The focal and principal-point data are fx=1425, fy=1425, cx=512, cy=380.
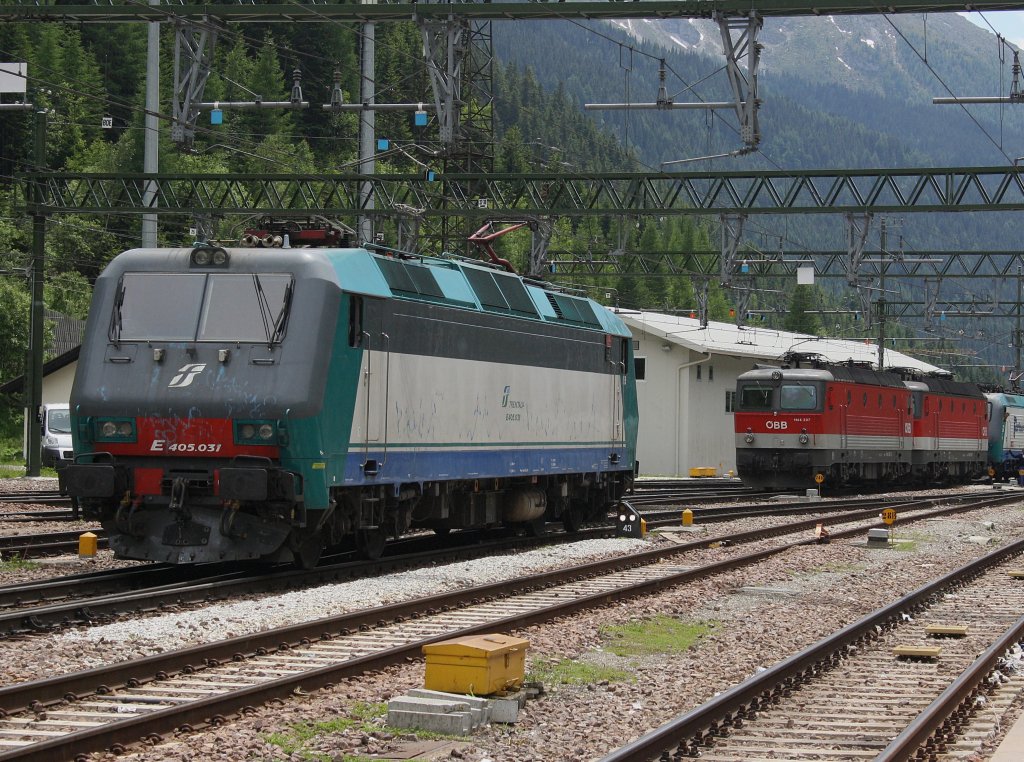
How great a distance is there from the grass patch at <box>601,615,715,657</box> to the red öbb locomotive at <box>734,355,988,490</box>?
2522 cm

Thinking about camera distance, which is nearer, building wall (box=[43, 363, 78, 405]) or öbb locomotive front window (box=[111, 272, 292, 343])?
öbb locomotive front window (box=[111, 272, 292, 343])

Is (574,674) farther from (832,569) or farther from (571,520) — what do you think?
(571,520)

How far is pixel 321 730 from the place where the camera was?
342 inches

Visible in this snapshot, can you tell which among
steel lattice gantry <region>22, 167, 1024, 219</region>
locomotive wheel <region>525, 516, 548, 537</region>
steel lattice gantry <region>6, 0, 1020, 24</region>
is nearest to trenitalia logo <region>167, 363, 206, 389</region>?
steel lattice gantry <region>6, 0, 1020, 24</region>

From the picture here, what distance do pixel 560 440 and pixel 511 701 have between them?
491 inches

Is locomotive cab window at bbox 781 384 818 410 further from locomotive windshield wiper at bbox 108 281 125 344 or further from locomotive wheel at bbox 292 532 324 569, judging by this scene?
locomotive windshield wiper at bbox 108 281 125 344

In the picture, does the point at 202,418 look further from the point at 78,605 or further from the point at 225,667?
the point at 225,667

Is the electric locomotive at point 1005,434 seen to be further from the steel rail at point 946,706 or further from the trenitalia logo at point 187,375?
the trenitalia logo at point 187,375

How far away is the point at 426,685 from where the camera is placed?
Result: 31.6ft

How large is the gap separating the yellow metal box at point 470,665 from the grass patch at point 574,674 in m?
0.93

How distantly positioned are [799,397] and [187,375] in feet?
86.6

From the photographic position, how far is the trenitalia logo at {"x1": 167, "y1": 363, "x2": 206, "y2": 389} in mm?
15047

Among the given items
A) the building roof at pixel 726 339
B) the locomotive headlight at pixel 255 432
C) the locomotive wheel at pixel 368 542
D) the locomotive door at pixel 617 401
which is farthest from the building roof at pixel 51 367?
the locomotive headlight at pixel 255 432

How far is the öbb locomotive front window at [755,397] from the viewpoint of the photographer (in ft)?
130
